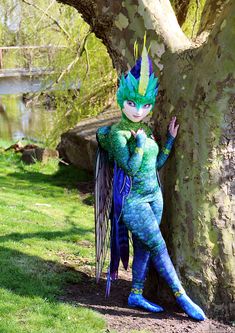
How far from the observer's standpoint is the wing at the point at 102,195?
446cm

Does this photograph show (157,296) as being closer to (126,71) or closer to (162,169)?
(162,169)

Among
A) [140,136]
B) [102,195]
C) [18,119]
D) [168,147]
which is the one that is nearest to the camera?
[140,136]

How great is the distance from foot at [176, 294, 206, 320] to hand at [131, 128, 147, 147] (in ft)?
3.91

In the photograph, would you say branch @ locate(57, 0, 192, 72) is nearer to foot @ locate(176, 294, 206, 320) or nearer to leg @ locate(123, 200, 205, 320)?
leg @ locate(123, 200, 205, 320)

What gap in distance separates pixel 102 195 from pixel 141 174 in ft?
1.47

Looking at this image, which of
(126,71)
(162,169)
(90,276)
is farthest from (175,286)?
(126,71)

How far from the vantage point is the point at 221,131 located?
4.20m

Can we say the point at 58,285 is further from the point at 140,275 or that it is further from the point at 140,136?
the point at 140,136

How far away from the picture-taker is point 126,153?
13.5ft

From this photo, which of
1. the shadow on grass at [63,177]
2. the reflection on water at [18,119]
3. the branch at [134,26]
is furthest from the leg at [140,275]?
the reflection on water at [18,119]

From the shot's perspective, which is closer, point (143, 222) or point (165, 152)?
point (143, 222)

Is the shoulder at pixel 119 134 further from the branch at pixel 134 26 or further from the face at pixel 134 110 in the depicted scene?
the branch at pixel 134 26

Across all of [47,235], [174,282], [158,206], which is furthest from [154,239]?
[47,235]

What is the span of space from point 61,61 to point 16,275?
Answer: 9.70 meters
